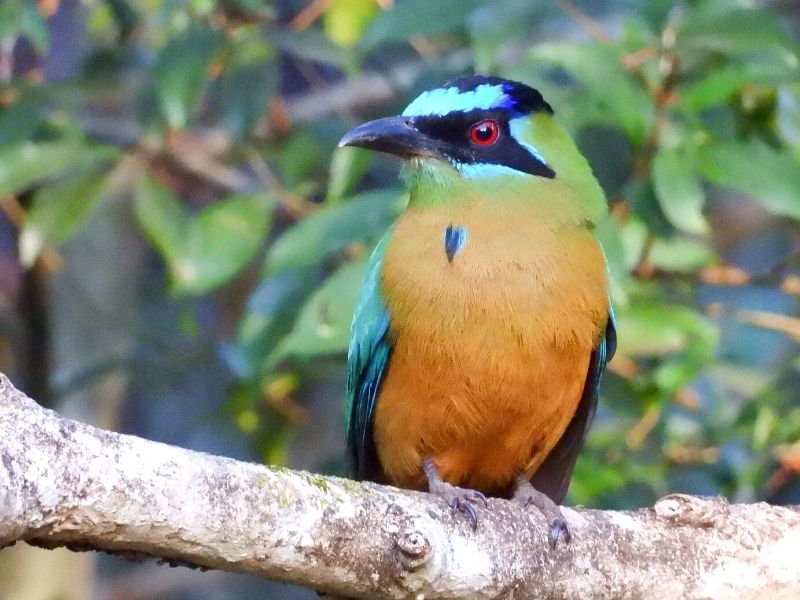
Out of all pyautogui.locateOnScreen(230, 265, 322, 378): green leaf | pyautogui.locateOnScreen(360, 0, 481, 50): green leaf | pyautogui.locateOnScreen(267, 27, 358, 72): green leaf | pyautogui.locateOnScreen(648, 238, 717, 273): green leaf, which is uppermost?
pyautogui.locateOnScreen(360, 0, 481, 50): green leaf

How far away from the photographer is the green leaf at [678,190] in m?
4.71

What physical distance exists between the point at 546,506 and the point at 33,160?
272 cm

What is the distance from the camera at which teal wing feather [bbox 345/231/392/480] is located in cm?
447

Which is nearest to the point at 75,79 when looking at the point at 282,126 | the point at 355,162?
the point at 282,126

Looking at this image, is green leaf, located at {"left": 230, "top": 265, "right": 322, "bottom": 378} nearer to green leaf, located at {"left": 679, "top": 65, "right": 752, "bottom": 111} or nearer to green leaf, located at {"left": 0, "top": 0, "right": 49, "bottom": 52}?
green leaf, located at {"left": 0, "top": 0, "right": 49, "bottom": 52}

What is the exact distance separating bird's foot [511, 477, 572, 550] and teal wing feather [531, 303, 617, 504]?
0.20 metres

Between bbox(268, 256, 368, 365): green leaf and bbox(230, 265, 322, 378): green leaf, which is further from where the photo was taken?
bbox(230, 265, 322, 378): green leaf

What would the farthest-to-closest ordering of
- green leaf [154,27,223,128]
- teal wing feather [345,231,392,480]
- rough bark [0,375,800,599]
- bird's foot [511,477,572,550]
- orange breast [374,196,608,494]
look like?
green leaf [154,27,223,128]
teal wing feather [345,231,392,480]
orange breast [374,196,608,494]
bird's foot [511,477,572,550]
rough bark [0,375,800,599]

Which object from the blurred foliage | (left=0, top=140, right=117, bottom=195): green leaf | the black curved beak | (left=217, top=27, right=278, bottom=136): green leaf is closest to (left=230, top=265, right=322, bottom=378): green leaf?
the blurred foliage

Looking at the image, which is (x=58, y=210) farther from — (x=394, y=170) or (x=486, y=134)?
(x=394, y=170)

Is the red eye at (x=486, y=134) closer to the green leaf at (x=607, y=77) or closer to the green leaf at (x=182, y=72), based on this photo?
the green leaf at (x=607, y=77)

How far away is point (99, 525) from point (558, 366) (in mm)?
1904

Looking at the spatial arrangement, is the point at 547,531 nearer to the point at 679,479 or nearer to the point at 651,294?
the point at 651,294

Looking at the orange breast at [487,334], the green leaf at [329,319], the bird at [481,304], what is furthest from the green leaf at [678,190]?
the green leaf at [329,319]
